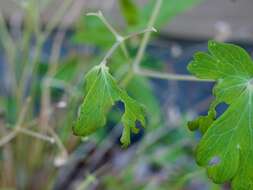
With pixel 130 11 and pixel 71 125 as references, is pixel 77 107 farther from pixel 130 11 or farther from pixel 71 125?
pixel 130 11

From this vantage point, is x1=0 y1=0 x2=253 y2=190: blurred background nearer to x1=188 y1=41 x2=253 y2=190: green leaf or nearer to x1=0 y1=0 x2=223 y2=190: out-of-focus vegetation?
x1=0 y1=0 x2=223 y2=190: out-of-focus vegetation

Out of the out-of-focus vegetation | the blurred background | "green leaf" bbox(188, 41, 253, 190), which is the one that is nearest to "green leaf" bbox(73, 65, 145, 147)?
"green leaf" bbox(188, 41, 253, 190)

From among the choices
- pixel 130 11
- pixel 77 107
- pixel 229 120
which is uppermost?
pixel 229 120

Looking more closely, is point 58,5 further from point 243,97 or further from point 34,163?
point 243,97

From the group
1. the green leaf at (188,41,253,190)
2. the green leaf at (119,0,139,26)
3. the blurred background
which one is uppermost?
the green leaf at (188,41,253,190)

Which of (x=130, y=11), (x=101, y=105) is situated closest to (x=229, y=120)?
(x=101, y=105)

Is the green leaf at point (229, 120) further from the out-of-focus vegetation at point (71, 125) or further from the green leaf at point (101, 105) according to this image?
the out-of-focus vegetation at point (71, 125)

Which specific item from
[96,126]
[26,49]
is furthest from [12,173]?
[96,126]
